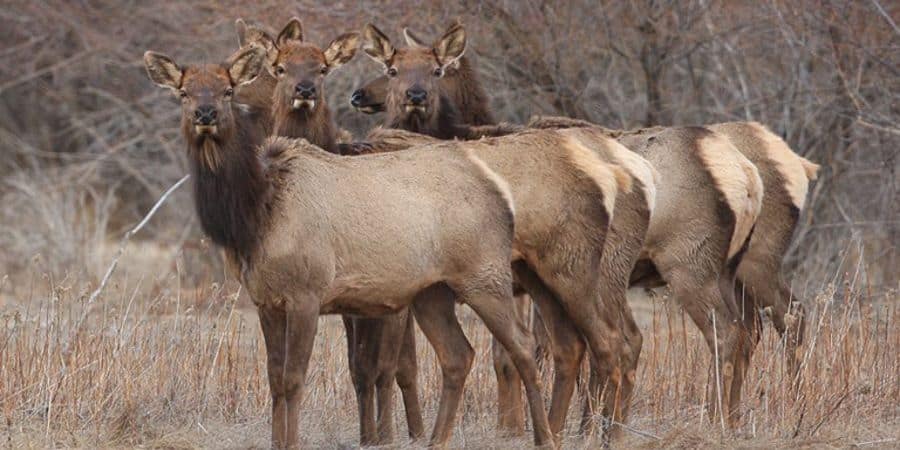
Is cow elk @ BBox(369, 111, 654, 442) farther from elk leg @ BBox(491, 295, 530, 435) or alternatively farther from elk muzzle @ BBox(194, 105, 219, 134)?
elk muzzle @ BBox(194, 105, 219, 134)

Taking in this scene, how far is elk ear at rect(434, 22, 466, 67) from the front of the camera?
10.8 m

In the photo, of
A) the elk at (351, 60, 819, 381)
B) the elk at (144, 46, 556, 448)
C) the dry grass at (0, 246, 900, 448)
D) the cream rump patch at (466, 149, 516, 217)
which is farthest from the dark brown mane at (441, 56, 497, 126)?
the elk at (144, 46, 556, 448)

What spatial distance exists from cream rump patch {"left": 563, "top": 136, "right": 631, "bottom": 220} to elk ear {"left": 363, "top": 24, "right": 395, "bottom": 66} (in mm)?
2403

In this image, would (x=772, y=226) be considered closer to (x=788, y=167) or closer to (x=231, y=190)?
(x=788, y=167)

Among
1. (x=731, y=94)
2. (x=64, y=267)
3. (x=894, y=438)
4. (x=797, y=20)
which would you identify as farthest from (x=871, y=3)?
(x=64, y=267)

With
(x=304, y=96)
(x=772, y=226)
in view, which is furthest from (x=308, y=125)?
(x=772, y=226)

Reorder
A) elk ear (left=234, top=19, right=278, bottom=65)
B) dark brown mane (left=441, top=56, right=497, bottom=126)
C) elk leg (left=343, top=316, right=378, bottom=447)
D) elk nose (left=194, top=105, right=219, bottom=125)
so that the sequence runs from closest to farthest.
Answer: elk nose (left=194, top=105, right=219, bottom=125) < elk leg (left=343, top=316, right=378, bottom=447) < elk ear (left=234, top=19, right=278, bottom=65) < dark brown mane (left=441, top=56, right=497, bottom=126)

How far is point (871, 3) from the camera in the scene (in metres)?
13.7

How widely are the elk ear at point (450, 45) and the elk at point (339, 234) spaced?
2.58 meters

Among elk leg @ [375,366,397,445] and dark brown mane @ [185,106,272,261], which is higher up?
dark brown mane @ [185,106,272,261]

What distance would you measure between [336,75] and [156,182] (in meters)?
5.00

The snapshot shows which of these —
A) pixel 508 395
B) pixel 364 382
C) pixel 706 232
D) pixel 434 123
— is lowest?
pixel 508 395

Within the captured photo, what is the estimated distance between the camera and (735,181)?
31.9 feet

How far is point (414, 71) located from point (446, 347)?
2.83 m
